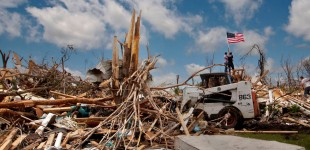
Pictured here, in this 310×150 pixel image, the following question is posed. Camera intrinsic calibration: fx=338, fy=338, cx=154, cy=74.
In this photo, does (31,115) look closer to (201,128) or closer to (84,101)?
(84,101)

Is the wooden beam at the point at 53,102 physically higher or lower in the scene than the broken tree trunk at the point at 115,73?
lower

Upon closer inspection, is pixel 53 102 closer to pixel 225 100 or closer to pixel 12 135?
pixel 12 135

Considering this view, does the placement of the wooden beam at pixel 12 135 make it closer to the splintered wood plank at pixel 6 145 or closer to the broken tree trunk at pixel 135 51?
the splintered wood plank at pixel 6 145

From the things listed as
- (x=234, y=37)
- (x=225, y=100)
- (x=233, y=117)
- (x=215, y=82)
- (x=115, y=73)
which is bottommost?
(x=233, y=117)

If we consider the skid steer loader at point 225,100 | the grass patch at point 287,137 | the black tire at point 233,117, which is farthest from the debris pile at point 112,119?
the black tire at point 233,117

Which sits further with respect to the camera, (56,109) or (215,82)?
(215,82)

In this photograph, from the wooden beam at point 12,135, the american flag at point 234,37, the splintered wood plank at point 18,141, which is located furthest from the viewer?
the american flag at point 234,37

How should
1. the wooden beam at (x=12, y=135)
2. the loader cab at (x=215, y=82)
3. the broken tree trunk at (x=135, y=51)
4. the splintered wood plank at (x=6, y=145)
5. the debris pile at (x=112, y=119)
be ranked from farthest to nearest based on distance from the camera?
the loader cab at (x=215, y=82), the broken tree trunk at (x=135, y=51), the debris pile at (x=112, y=119), the wooden beam at (x=12, y=135), the splintered wood plank at (x=6, y=145)

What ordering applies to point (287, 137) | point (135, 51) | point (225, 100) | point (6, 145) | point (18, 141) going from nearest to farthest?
point (6, 145) → point (18, 141) → point (135, 51) → point (287, 137) → point (225, 100)

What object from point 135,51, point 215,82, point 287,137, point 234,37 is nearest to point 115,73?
point 135,51

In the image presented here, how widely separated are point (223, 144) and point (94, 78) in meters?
8.54

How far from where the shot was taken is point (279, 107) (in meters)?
15.2

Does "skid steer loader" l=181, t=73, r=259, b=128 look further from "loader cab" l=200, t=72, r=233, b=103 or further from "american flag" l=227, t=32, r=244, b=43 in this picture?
"american flag" l=227, t=32, r=244, b=43

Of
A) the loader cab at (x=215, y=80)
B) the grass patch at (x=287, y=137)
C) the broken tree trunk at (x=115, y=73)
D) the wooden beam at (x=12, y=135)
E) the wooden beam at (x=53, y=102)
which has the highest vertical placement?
the loader cab at (x=215, y=80)
